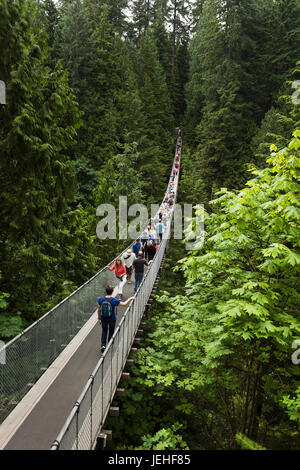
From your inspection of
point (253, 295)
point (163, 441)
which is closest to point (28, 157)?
point (253, 295)

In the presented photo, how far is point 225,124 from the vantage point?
27688 millimetres

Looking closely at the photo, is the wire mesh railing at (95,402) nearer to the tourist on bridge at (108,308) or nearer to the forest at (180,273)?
the tourist on bridge at (108,308)

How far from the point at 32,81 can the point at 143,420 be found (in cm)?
917

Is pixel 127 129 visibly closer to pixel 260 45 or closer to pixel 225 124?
pixel 225 124

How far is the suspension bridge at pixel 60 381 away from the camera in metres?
3.94

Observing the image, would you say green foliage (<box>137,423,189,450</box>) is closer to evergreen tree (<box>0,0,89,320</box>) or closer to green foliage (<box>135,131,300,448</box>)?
green foliage (<box>135,131,300,448</box>)

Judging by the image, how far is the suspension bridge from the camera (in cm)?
394

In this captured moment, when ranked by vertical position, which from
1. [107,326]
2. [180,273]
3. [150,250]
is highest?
[150,250]

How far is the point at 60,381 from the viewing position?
5.21 m

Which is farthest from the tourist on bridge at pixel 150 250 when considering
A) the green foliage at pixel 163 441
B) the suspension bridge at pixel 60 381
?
the green foliage at pixel 163 441

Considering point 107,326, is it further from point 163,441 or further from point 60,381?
point 163,441

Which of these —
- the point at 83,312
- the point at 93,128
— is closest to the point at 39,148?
the point at 83,312

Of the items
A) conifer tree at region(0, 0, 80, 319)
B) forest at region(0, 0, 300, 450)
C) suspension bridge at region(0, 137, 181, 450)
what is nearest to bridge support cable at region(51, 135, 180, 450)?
suspension bridge at region(0, 137, 181, 450)
